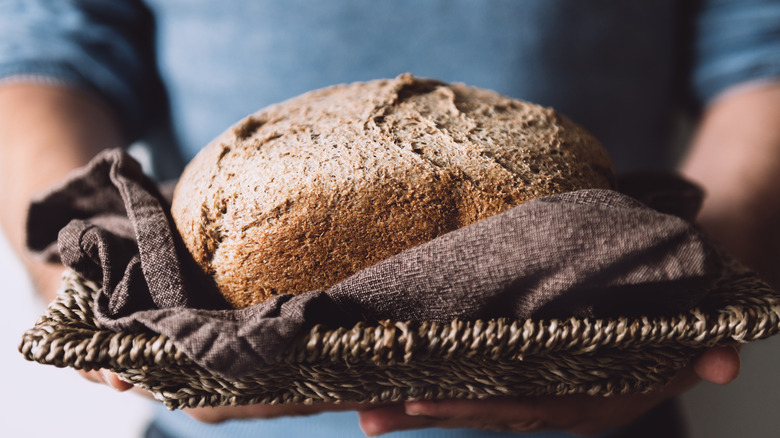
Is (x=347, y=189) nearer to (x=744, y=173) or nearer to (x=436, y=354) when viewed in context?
(x=436, y=354)

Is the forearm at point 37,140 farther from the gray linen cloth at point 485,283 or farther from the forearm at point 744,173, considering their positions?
the forearm at point 744,173

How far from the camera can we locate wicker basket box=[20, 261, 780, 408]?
48cm

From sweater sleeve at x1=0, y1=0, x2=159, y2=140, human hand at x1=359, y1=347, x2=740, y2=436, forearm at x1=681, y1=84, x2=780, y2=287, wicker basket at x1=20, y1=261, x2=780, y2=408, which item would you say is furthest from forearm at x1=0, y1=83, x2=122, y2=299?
forearm at x1=681, y1=84, x2=780, y2=287

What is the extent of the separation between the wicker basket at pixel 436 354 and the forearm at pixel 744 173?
42 centimetres

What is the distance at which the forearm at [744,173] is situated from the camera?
960mm

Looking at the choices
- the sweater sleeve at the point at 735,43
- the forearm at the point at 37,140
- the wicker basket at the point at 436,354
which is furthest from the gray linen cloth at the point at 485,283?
the sweater sleeve at the point at 735,43

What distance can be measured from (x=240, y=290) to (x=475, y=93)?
40cm

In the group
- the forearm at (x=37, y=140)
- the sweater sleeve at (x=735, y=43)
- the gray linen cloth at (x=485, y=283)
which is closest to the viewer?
the gray linen cloth at (x=485, y=283)

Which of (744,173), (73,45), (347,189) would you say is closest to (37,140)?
(73,45)

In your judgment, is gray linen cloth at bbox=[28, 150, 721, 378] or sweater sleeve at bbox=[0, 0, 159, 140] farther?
sweater sleeve at bbox=[0, 0, 159, 140]

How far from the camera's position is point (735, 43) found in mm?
1072

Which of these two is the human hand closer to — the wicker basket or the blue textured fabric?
the wicker basket

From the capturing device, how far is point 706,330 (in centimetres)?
51

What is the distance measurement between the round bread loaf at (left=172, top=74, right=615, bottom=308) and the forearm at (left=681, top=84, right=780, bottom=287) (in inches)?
19.2
